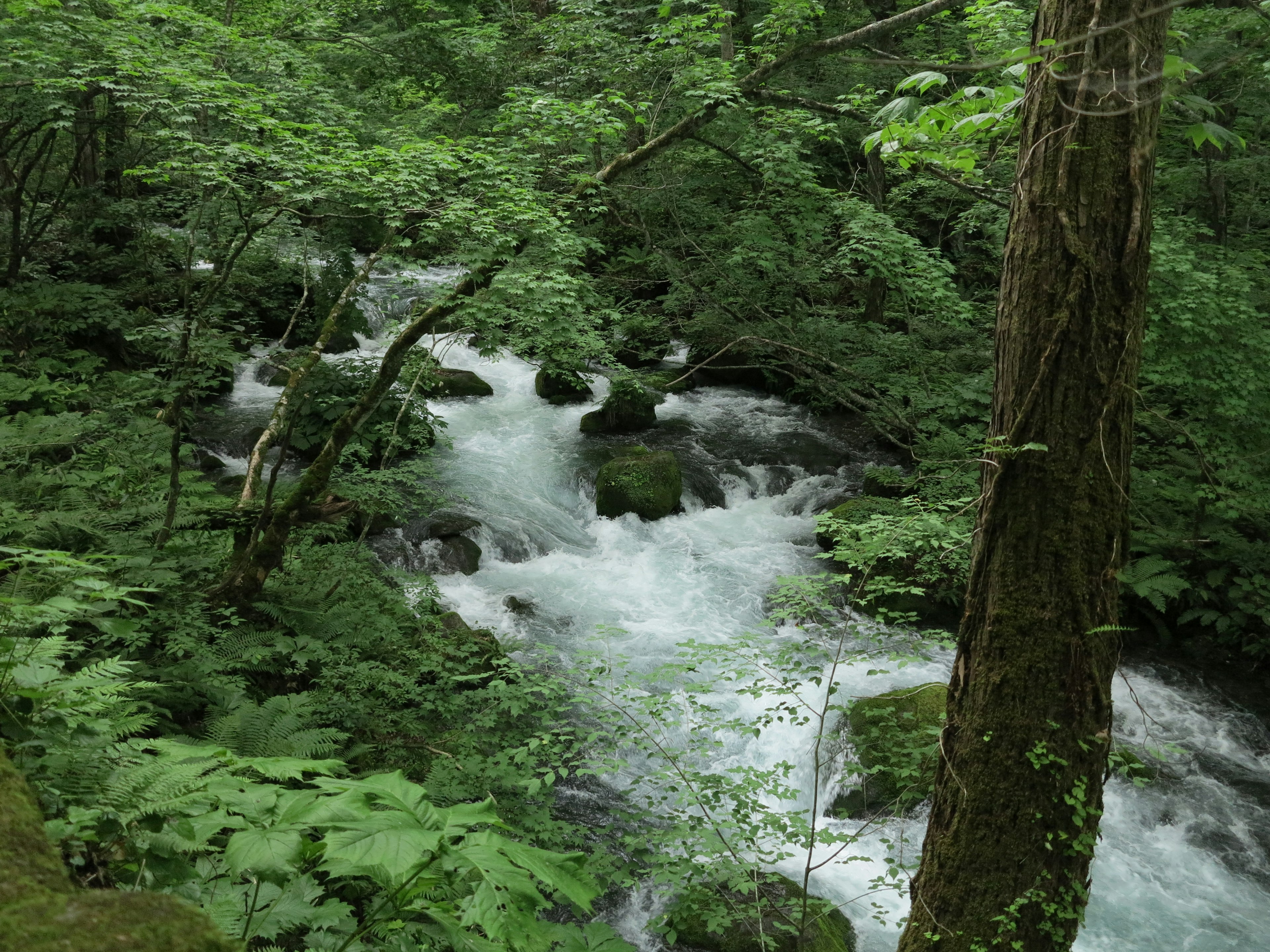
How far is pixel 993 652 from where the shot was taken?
3006 millimetres

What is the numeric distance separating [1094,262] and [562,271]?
153 inches

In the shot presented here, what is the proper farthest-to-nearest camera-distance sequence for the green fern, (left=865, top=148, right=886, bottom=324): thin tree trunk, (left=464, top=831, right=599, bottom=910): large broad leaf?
(left=865, top=148, right=886, bottom=324): thin tree trunk → the green fern → (left=464, top=831, right=599, bottom=910): large broad leaf

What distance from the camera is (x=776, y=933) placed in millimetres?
4914

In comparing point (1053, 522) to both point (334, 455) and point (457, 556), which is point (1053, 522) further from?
point (457, 556)

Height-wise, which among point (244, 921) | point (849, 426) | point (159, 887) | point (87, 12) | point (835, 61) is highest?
point (835, 61)

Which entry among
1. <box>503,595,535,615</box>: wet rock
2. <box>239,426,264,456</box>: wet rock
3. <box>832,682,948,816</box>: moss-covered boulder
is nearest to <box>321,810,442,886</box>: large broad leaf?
<box>832,682,948,816</box>: moss-covered boulder

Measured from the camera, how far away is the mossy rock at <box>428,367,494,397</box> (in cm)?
1331

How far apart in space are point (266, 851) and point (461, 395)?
1273cm

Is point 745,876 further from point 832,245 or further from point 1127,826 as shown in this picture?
point 832,245

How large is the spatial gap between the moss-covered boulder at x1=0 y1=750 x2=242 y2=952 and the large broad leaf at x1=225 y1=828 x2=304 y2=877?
0.34 m

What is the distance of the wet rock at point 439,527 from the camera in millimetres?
9688

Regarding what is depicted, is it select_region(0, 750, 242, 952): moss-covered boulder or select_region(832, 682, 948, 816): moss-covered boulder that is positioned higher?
select_region(0, 750, 242, 952): moss-covered boulder

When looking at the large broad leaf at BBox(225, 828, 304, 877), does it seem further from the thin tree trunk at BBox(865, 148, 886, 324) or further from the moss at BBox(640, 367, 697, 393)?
the moss at BBox(640, 367, 697, 393)

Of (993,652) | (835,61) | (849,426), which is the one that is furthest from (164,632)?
(835,61)
